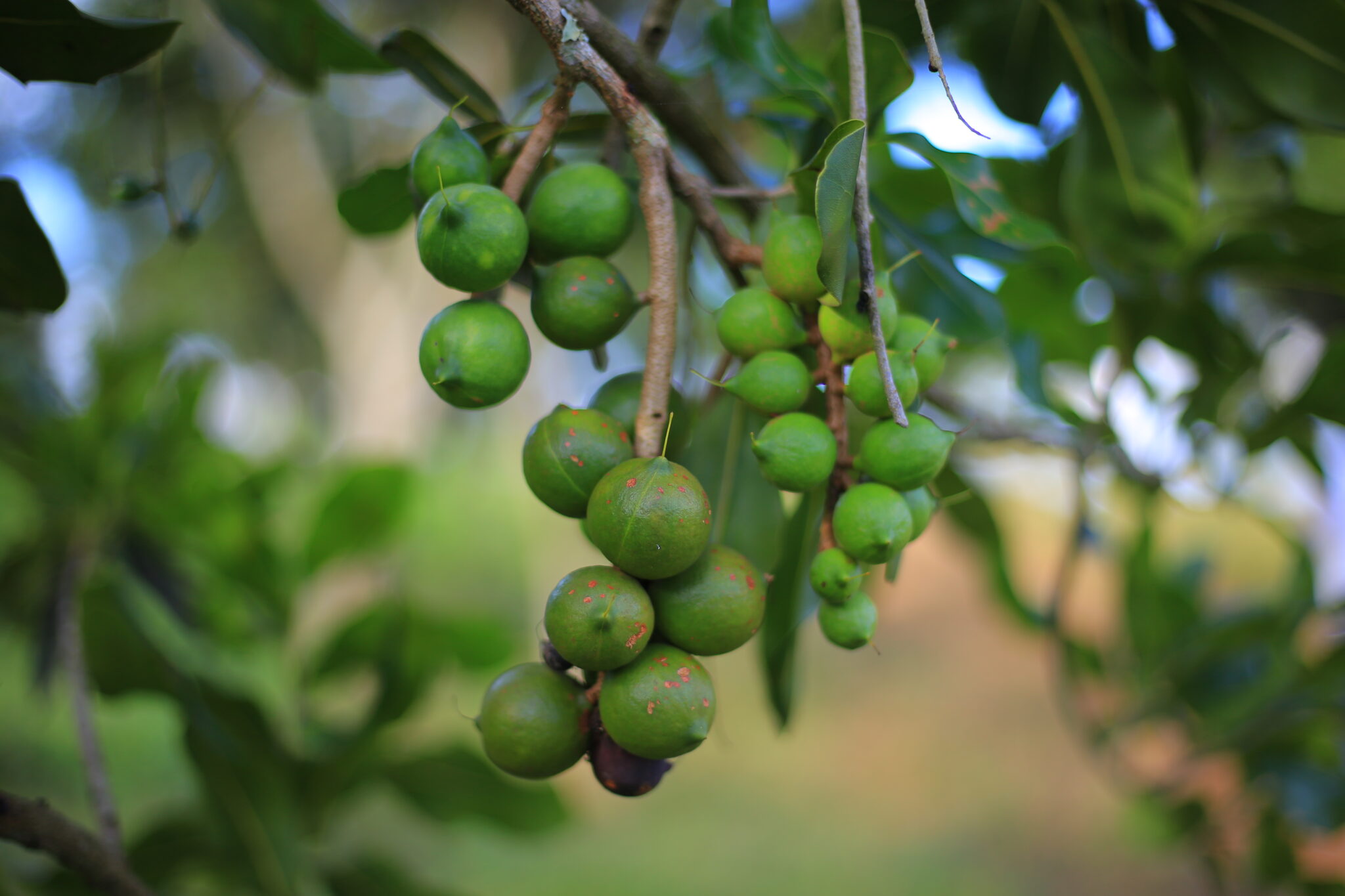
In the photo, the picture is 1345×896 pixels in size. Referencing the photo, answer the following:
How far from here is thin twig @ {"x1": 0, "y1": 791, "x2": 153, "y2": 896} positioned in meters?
0.83

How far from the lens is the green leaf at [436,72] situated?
859 mm

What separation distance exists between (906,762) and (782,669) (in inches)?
256

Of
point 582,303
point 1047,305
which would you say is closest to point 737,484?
point 582,303

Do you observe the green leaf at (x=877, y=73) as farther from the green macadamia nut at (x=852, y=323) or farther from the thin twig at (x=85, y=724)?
the thin twig at (x=85, y=724)

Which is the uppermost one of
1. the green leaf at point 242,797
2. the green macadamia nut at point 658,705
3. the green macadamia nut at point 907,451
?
the green macadamia nut at point 907,451

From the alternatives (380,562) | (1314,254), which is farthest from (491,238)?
(380,562)

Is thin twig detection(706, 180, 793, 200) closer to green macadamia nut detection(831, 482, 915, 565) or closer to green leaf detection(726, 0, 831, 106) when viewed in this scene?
green leaf detection(726, 0, 831, 106)

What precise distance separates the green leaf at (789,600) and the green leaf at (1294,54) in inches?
33.1

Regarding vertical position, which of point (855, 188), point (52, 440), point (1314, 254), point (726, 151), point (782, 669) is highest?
point (855, 188)

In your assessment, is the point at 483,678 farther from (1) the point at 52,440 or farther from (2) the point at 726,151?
(2) the point at 726,151

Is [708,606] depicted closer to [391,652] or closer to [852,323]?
[852,323]

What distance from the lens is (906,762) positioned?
22.0 ft

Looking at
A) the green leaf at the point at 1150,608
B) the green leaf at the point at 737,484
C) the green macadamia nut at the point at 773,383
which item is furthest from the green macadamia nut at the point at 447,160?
the green leaf at the point at 1150,608

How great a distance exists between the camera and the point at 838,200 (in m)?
0.58
